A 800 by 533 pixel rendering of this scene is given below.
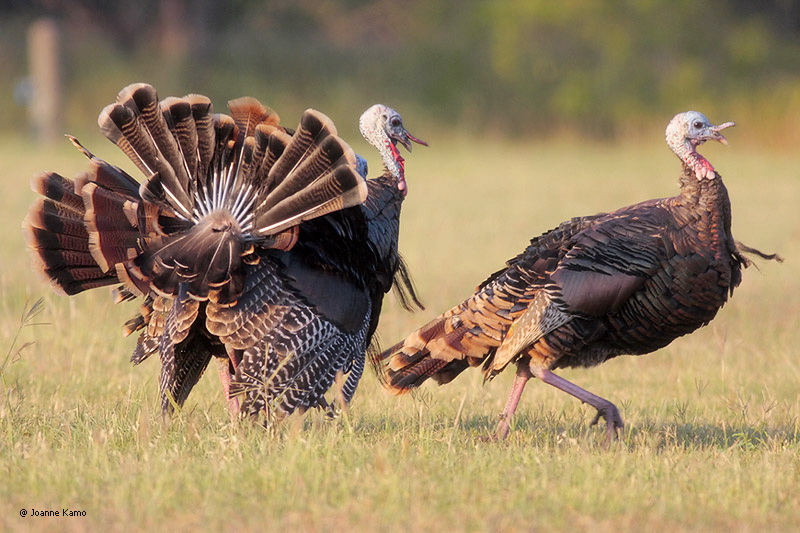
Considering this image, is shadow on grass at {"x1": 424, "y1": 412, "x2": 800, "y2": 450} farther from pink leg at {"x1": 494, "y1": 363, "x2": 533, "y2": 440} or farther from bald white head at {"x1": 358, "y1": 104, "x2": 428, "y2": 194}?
bald white head at {"x1": 358, "y1": 104, "x2": 428, "y2": 194}

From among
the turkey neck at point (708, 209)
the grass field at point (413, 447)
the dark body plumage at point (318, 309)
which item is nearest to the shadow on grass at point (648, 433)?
the grass field at point (413, 447)

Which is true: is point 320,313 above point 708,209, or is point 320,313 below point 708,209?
below

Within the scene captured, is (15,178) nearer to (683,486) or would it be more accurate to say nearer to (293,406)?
(293,406)

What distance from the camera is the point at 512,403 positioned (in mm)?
5086

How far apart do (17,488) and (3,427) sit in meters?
0.85

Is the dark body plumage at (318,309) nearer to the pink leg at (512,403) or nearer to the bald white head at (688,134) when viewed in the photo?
the pink leg at (512,403)

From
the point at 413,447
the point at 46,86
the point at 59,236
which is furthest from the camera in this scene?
the point at 46,86

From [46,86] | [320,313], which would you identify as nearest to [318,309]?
[320,313]

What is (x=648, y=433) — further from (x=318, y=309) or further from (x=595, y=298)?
(x=318, y=309)

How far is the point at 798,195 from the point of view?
48.9ft

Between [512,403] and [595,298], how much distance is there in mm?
597

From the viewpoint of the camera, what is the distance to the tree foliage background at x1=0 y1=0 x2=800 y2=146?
910 inches

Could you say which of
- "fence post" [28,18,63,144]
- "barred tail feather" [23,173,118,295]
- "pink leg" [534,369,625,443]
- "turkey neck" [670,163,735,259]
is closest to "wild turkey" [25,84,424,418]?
"barred tail feather" [23,173,118,295]

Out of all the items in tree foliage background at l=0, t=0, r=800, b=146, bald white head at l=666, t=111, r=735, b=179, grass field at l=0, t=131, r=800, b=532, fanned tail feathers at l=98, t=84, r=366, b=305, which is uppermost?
tree foliage background at l=0, t=0, r=800, b=146
